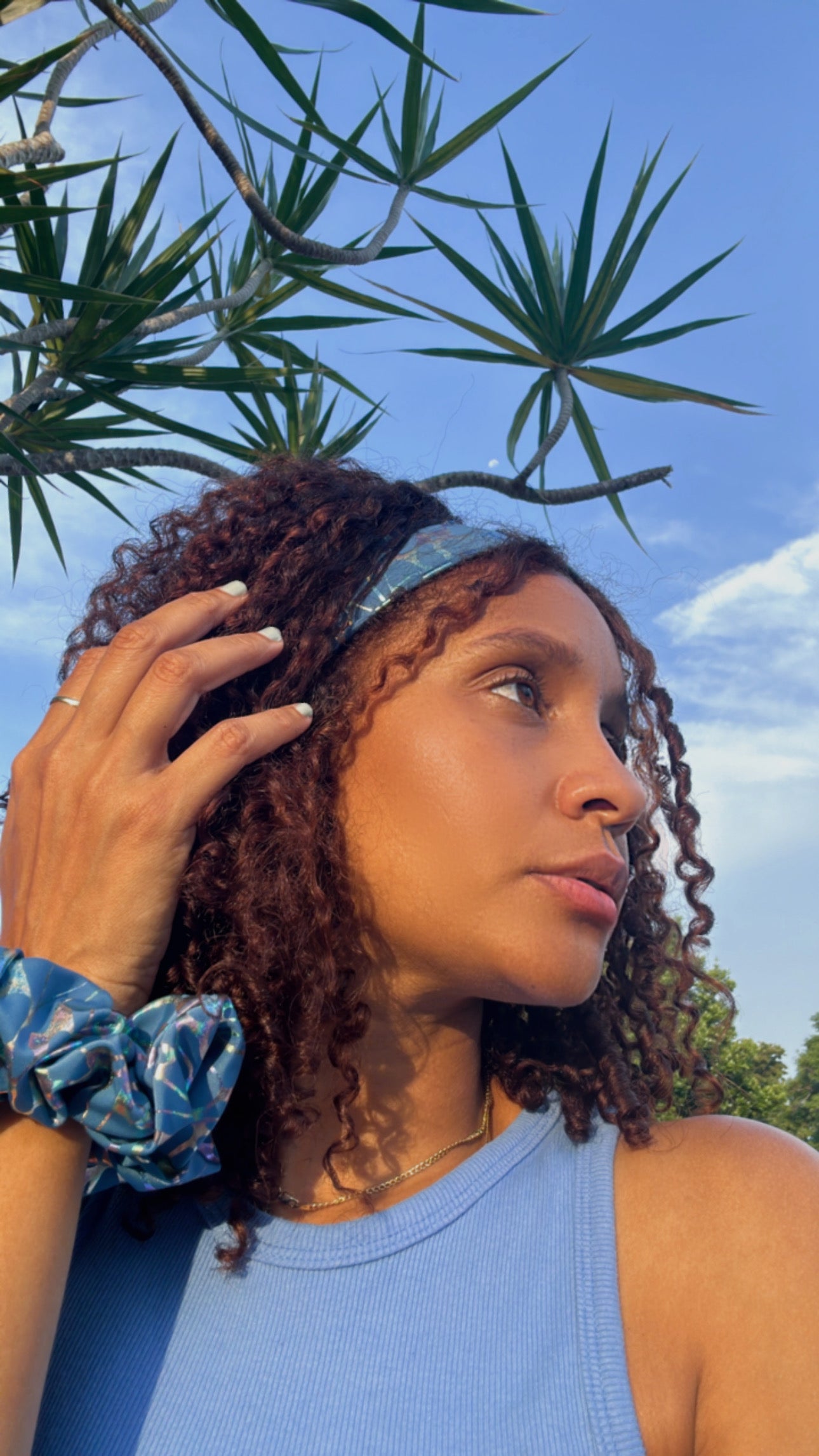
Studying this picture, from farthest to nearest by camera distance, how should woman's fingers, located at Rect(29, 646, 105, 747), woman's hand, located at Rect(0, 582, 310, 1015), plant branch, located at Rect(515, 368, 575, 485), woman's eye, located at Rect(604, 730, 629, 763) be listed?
plant branch, located at Rect(515, 368, 575, 485)
woman's eye, located at Rect(604, 730, 629, 763)
woman's fingers, located at Rect(29, 646, 105, 747)
woman's hand, located at Rect(0, 582, 310, 1015)

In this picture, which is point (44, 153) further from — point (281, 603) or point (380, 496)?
point (281, 603)

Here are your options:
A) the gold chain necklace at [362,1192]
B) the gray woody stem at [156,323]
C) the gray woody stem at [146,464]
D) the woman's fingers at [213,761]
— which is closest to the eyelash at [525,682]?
the woman's fingers at [213,761]

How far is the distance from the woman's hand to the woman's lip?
1.56 feet

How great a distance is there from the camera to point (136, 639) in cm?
172

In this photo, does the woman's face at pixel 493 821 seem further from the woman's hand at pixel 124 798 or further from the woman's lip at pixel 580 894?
the woman's hand at pixel 124 798

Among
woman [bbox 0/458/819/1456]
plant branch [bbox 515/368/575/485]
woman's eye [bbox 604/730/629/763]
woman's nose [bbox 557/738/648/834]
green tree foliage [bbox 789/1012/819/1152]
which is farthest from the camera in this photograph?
green tree foliage [bbox 789/1012/819/1152]

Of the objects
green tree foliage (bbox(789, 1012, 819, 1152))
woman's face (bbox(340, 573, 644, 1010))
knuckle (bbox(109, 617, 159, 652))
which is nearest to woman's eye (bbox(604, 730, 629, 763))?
woman's face (bbox(340, 573, 644, 1010))

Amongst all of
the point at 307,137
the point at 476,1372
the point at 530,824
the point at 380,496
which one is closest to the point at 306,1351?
the point at 476,1372

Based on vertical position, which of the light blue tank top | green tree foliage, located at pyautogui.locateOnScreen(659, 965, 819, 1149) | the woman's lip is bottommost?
the light blue tank top

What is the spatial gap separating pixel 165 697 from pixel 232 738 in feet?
0.39

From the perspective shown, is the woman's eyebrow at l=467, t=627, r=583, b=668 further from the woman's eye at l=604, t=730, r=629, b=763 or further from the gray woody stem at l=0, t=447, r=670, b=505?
the gray woody stem at l=0, t=447, r=670, b=505

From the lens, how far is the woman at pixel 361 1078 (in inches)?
57.5

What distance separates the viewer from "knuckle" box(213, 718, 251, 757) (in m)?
1.66

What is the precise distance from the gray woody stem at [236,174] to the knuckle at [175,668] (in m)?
2.37
